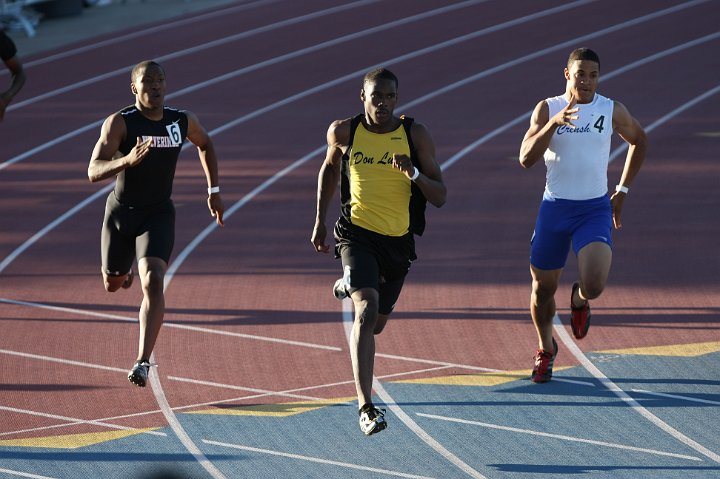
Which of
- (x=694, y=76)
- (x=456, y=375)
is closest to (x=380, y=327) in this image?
(x=456, y=375)

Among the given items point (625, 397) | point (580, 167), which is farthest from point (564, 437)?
point (580, 167)

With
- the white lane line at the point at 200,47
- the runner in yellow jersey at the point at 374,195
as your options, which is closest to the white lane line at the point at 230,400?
the runner in yellow jersey at the point at 374,195

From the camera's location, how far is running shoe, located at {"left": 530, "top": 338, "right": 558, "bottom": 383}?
9.67m

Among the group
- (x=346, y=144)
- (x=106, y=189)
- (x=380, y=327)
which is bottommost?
(x=106, y=189)

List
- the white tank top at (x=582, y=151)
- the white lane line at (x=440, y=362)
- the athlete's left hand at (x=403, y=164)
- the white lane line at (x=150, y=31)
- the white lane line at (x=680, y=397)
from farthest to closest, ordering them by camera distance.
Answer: the white lane line at (x=150, y=31) < the white lane line at (x=440, y=362) < the white lane line at (x=680, y=397) < the white tank top at (x=582, y=151) < the athlete's left hand at (x=403, y=164)

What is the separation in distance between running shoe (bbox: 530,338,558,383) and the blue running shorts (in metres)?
0.87

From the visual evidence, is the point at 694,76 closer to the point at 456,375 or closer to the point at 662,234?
the point at 662,234

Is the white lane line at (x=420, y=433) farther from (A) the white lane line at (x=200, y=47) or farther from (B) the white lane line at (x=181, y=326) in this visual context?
(A) the white lane line at (x=200, y=47)

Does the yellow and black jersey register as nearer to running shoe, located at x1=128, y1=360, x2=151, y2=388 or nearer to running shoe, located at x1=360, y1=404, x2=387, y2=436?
running shoe, located at x1=360, y1=404, x2=387, y2=436

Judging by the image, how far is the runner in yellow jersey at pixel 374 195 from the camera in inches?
300

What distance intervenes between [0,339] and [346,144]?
476cm

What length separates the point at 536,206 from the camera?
1485 cm

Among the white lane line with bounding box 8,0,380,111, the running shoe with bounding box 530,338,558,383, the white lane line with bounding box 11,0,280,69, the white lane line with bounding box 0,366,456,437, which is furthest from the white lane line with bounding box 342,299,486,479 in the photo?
the white lane line with bounding box 11,0,280,69

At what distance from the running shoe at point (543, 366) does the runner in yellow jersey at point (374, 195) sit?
1.94 meters
